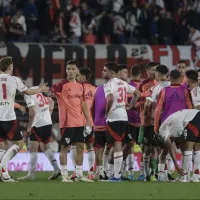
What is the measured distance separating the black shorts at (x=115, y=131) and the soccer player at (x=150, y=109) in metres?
0.76

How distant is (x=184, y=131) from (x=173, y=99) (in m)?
0.65

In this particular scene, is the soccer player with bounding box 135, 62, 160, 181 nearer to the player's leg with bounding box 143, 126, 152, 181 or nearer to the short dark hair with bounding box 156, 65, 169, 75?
the player's leg with bounding box 143, 126, 152, 181

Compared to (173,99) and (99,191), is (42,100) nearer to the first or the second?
(173,99)

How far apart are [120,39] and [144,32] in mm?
1186

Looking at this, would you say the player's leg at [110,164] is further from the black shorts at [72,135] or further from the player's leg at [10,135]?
the player's leg at [10,135]

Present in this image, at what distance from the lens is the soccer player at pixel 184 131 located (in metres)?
16.7

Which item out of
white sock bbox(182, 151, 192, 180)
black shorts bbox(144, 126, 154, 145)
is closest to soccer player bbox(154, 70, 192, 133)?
white sock bbox(182, 151, 192, 180)

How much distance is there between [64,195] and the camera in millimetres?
13109

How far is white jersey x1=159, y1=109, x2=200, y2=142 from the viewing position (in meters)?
16.6

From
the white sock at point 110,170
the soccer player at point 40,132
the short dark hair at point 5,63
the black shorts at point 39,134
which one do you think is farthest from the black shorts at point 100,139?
the short dark hair at point 5,63

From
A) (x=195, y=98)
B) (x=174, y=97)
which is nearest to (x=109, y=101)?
(x=174, y=97)

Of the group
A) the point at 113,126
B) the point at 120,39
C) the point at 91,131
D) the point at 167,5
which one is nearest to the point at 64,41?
the point at 120,39

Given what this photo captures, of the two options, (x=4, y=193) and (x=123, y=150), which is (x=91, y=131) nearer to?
(x=123, y=150)

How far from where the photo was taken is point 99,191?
14.0m
